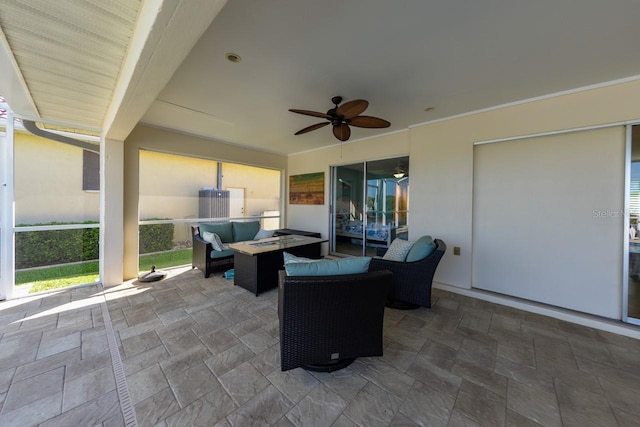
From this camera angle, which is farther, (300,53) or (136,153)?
(136,153)

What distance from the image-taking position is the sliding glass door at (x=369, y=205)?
14.8 ft

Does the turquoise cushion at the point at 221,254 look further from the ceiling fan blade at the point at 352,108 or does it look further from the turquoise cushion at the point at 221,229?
the ceiling fan blade at the point at 352,108

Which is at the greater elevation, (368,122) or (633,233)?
(368,122)

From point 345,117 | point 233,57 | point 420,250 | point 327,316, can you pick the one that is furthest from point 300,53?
point 420,250

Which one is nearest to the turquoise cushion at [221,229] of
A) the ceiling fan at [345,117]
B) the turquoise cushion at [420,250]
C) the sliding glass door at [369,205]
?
A: the sliding glass door at [369,205]

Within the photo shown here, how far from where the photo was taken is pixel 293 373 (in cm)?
179

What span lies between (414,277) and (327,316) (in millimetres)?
1558

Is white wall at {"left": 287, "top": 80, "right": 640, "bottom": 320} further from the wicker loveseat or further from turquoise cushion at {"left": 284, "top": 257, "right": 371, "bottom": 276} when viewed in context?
the wicker loveseat

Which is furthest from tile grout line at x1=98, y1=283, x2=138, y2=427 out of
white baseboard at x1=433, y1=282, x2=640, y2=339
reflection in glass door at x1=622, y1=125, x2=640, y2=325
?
reflection in glass door at x1=622, y1=125, x2=640, y2=325

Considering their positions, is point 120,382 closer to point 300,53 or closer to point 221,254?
point 221,254

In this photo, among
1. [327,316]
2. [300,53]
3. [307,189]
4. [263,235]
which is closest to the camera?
[327,316]

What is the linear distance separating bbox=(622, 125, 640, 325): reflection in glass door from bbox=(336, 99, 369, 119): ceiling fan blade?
2984mm

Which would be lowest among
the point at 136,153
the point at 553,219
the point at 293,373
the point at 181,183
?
the point at 293,373

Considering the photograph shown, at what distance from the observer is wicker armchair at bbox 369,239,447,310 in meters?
2.69
